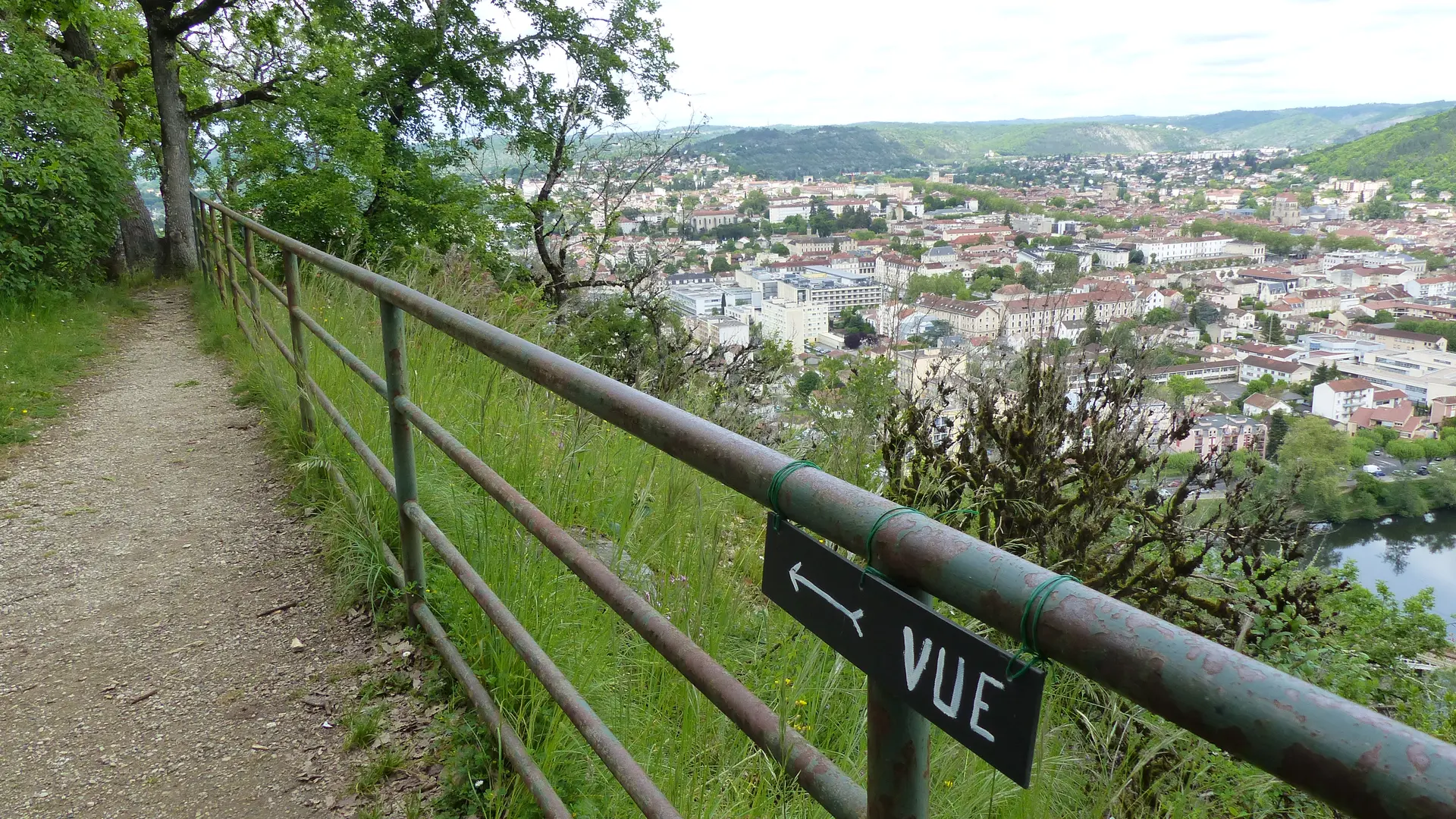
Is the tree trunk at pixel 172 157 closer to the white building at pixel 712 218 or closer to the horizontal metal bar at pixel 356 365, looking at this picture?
the white building at pixel 712 218

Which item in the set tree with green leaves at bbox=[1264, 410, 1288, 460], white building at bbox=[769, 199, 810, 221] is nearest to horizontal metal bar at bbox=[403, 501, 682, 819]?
tree with green leaves at bbox=[1264, 410, 1288, 460]

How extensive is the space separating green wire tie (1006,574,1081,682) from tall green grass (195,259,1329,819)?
0.58 meters

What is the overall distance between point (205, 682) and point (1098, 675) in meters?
3.25

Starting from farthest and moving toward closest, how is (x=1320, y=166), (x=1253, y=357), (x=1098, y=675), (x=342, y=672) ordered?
(x=1320, y=166) < (x=1253, y=357) < (x=342, y=672) < (x=1098, y=675)

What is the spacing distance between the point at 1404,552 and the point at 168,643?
807cm

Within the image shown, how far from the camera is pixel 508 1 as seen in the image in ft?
51.2

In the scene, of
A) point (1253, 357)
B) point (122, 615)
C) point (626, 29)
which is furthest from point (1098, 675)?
point (626, 29)

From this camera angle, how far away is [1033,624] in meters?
0.86

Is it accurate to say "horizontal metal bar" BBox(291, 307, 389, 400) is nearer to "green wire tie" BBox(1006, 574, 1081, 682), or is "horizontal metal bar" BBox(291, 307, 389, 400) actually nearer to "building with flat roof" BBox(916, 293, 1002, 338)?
"green wire tie" BBox(1006, 574, 1081, 682)

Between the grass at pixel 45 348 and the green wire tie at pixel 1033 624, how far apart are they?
696cm

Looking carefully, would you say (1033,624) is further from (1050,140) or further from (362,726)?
(1050,140)

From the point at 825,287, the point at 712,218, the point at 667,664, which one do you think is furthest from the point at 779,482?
the point at 712,218

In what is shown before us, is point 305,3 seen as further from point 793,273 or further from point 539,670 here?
point 539,670

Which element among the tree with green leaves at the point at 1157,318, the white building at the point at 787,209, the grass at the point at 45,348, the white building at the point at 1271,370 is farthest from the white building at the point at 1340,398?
the white building at the point at 787,209
